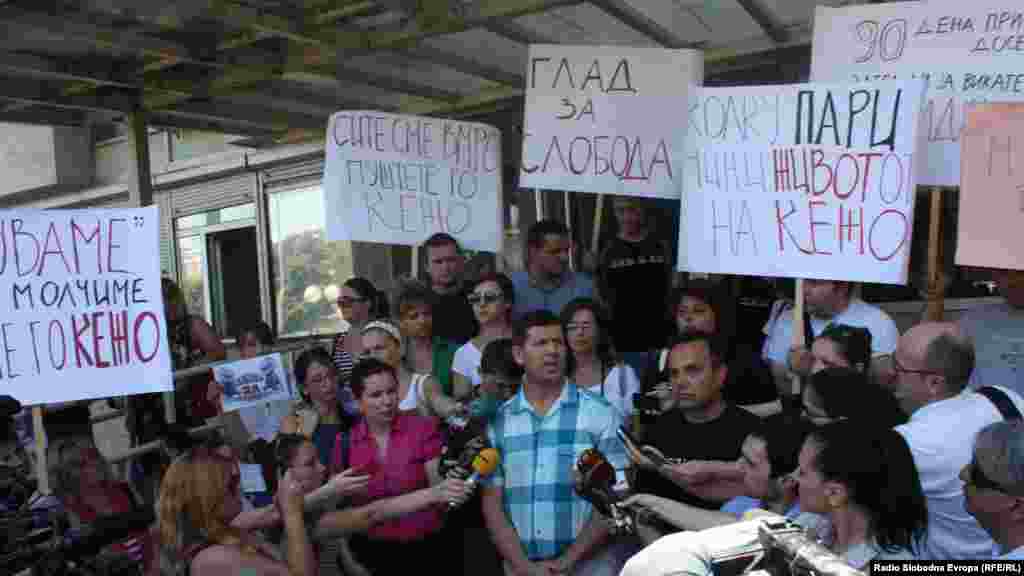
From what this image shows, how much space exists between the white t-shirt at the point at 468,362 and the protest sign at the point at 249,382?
129cm

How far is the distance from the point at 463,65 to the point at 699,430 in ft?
11.5

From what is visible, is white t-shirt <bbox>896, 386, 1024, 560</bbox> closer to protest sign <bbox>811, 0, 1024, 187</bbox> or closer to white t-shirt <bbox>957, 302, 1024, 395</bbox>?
white t-shirt <bbox>957, 302, 1024, 395</bbox>

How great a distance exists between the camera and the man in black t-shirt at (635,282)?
5488mm

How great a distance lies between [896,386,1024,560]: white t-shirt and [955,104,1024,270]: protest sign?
4.41 ft

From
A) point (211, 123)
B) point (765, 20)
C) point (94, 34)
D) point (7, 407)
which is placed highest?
point (765, 20)

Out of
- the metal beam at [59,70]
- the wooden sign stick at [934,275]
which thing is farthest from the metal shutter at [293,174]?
the wooden sign stick at [934,275]

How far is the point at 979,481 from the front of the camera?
2600 mm

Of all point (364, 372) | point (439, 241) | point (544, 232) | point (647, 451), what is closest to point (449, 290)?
point (439, 241)

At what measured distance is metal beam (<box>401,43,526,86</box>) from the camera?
20.8ft

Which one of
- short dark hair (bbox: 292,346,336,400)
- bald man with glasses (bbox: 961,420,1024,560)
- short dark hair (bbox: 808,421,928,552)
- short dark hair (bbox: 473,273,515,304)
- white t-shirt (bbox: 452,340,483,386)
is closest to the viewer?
bald man with glasses (bbox: 961,420,1024,560)

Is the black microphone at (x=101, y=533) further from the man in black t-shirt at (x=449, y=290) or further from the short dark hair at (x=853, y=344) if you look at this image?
the man in black t-shirt at (x=449, y=290)

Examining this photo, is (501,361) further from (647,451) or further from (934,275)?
(934,275)

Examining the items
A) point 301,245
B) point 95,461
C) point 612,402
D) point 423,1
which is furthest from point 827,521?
point 301,245

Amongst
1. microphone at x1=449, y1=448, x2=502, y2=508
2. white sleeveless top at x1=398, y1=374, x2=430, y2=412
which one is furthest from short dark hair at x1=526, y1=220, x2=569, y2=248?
microphone at x1=449, y1=448, x2=502, y2=508
